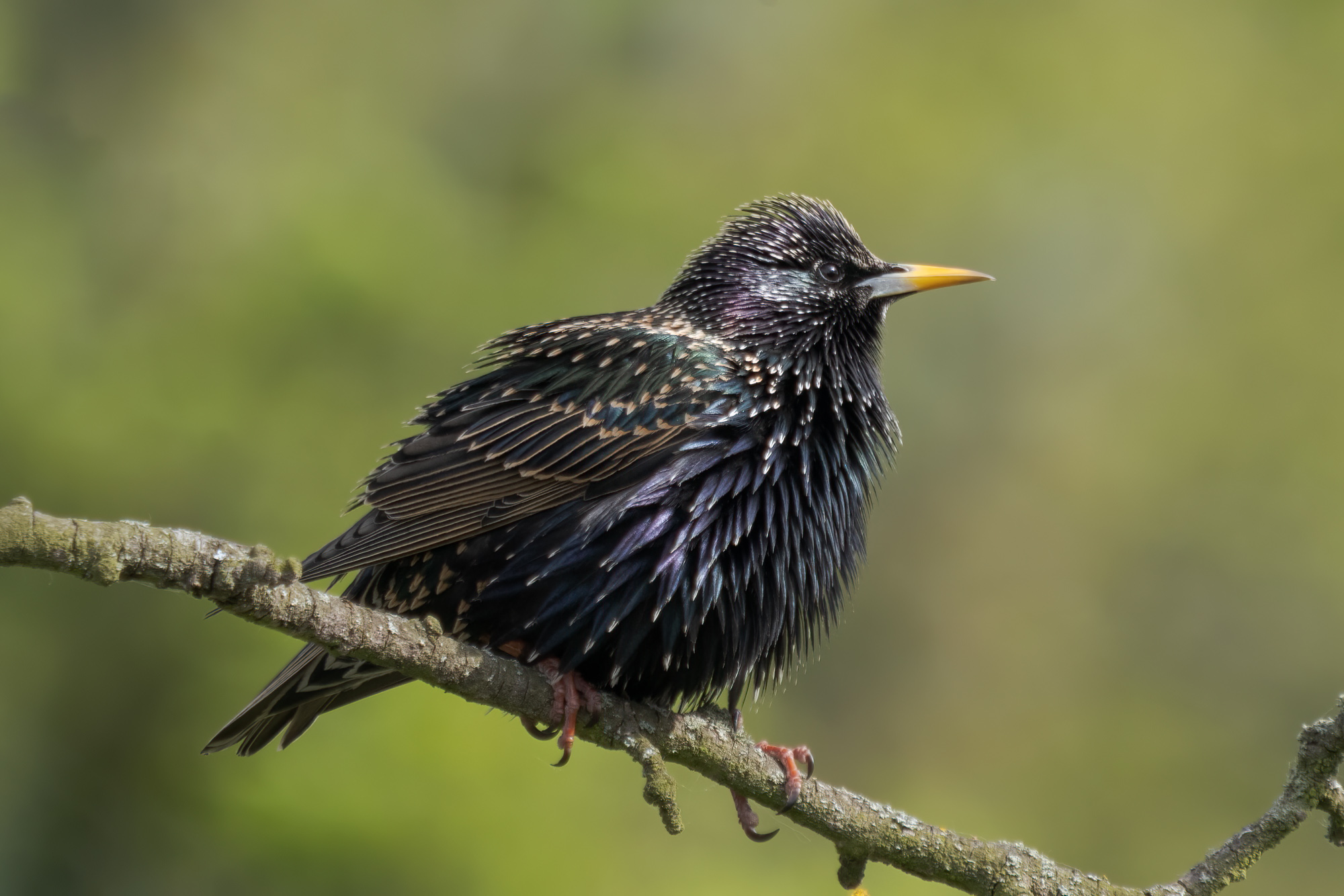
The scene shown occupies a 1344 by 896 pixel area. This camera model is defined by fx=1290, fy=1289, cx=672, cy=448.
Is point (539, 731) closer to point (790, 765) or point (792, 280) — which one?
point (790, 765)

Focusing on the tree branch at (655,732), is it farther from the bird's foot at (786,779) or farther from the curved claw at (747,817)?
the curved claw at (747,817)

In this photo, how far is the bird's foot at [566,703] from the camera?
352 cm

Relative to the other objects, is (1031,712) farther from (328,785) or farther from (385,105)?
(385,105)

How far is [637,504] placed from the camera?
377cm

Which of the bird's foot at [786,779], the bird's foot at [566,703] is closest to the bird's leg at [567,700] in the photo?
the bird's foot at [566,703]

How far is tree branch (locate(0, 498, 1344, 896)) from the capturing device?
7.73ft

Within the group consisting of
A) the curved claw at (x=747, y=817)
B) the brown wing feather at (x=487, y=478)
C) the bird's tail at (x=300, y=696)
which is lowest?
the bird's tail at (x=300, y=696)

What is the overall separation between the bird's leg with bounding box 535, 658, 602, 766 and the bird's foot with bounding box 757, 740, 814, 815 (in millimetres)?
483

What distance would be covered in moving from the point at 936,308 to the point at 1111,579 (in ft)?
9.99

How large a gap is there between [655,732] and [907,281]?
1.93 m

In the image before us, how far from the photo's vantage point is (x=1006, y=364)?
12.9 m

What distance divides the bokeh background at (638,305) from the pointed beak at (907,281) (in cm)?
380

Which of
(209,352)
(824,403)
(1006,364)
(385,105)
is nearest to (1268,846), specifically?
(824,403)

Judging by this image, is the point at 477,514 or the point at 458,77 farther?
the point at 458,77
